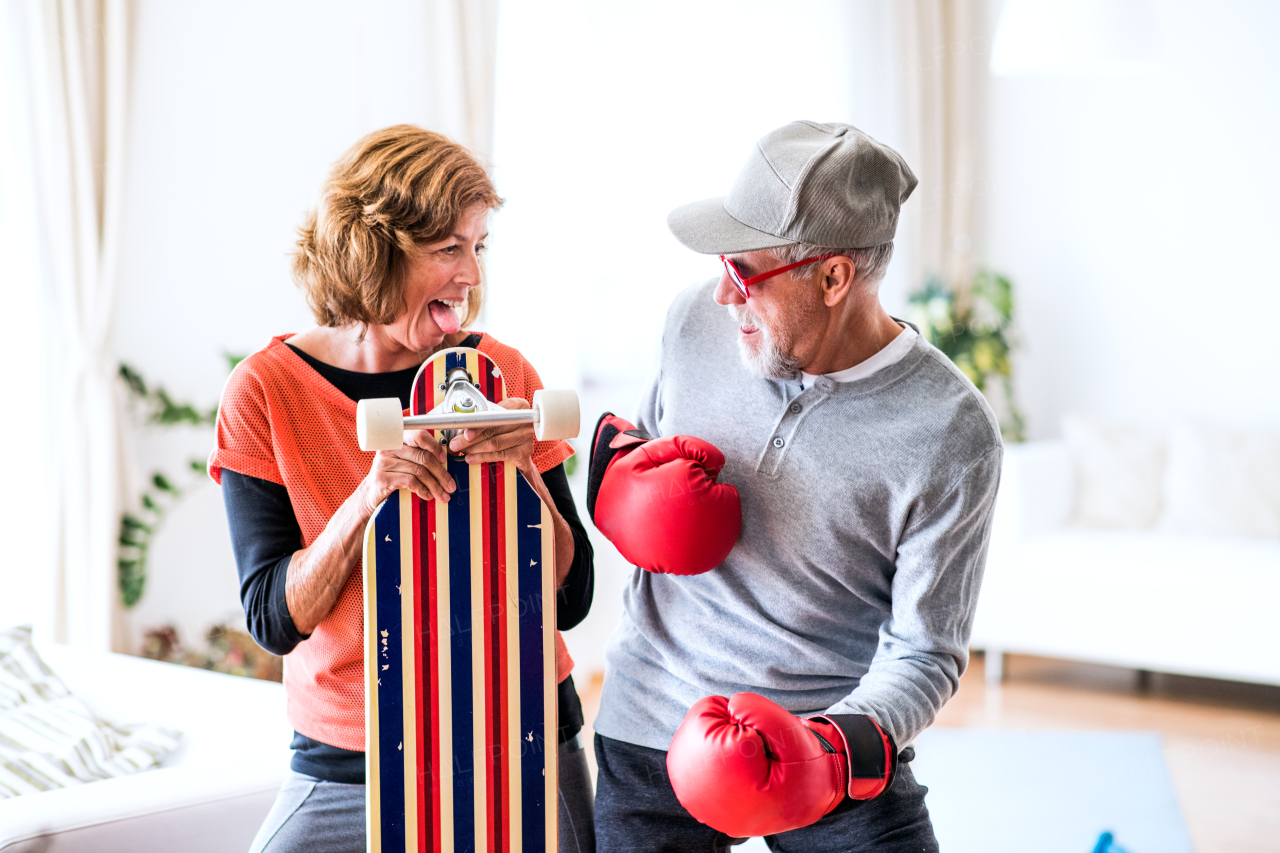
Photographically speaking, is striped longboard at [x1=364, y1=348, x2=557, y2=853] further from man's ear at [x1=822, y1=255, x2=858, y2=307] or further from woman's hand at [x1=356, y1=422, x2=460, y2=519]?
man's ear at [x1=822, y1=255, x2=858, y2=307]

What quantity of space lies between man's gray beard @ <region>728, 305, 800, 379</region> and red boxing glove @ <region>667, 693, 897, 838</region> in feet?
1.38

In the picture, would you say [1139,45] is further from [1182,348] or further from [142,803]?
[142,803]

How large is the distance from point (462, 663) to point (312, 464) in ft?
0.94

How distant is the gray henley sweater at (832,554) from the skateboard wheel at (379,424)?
52 cm

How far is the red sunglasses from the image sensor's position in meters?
1.40

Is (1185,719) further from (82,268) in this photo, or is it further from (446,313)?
(82,268)

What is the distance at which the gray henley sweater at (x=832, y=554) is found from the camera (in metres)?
1.38

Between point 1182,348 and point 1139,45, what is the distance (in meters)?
1.74

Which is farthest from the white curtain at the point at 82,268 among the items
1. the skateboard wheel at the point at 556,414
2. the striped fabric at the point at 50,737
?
the skateboard wheel at the point at 556,414

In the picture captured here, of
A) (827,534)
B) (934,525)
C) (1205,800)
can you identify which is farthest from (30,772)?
(1205,800)

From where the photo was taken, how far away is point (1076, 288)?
4.94m

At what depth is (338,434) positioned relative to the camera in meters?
1.32

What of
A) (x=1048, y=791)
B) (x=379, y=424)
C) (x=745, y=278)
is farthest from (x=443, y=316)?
(x=1048, y=791)

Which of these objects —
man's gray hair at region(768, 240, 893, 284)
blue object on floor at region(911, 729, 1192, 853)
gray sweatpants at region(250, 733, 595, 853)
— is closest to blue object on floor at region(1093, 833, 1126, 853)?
blue object on floor at region(911, 729, 1192, 853)
